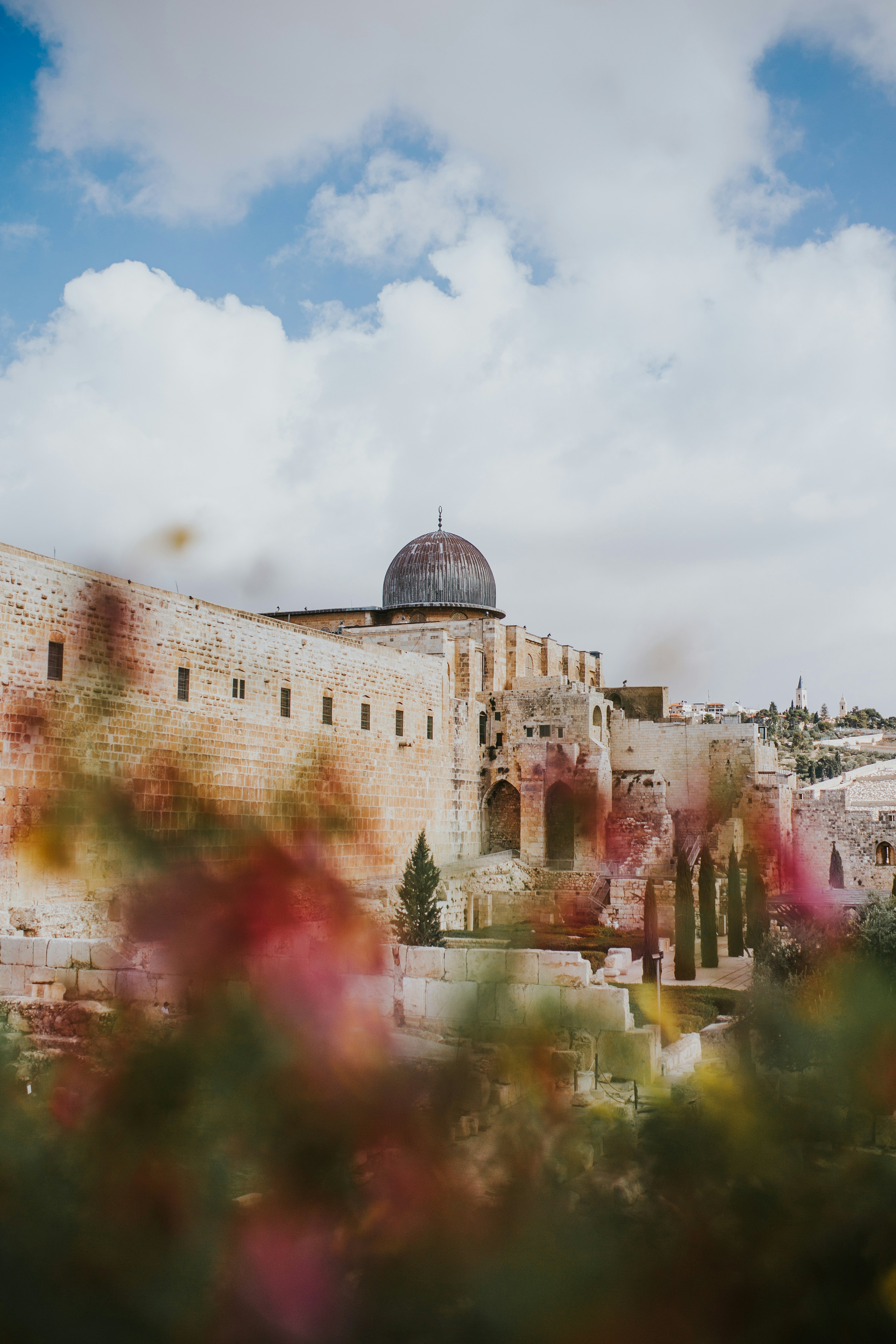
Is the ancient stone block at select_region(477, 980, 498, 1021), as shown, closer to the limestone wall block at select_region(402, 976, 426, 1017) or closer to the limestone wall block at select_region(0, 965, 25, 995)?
the limestone wall block at select_region(402, 976, 426, 1017)

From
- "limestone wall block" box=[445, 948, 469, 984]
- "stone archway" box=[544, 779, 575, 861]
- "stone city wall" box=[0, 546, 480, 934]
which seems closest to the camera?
"limestone wall block" box=[445, 948, 469, 984]

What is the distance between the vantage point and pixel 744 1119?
8.39 meters

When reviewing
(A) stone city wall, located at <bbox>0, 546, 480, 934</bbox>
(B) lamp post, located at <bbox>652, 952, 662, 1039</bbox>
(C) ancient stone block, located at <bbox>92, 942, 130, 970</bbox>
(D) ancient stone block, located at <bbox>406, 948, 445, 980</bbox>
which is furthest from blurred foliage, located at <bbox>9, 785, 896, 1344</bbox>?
Answer: (A) stone city wall, located at <bbox>0, 546, 480, 934</bbox>

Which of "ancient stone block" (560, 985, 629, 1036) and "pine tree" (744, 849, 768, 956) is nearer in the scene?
"ancient stone block" (560, 985, 629, 1036)

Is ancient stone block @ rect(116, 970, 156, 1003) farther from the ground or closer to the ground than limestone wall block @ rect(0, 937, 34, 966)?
closer to the ground

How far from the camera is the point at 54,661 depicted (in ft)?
51.3

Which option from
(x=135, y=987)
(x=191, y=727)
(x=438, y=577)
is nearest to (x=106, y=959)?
(x=135, y=987)

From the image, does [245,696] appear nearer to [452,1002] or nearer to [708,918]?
[708,918]

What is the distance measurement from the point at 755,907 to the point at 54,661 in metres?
14.4

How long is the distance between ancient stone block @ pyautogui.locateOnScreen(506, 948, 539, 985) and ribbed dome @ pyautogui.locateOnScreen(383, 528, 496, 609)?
23.4 m

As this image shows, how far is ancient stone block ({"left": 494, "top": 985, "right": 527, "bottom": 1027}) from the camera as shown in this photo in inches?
333

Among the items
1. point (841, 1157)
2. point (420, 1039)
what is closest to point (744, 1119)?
point (841, 1157)

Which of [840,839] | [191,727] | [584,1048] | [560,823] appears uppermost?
[191,727]

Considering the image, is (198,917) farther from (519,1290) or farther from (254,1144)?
(519,1290)
